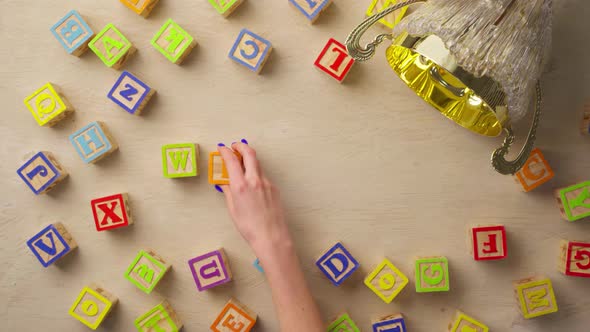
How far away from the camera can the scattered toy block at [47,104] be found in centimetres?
112

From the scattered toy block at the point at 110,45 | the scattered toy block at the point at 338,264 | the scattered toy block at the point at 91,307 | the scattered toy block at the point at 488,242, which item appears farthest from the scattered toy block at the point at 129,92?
the scattered toy block at the point at 488,242

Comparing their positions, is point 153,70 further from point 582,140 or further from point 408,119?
point 582,140

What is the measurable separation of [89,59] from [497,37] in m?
0.98

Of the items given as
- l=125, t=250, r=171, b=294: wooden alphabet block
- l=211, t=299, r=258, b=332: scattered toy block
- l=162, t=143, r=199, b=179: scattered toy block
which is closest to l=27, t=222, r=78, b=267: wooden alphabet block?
l=125, t=250, r=171, b=294: wooden alphabet block

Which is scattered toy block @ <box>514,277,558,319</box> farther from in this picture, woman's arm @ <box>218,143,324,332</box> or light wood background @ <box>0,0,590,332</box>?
woman's arm @ <box>218,143,324,332</box>

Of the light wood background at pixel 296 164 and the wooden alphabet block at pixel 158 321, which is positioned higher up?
the light wood background at pixel 296 164

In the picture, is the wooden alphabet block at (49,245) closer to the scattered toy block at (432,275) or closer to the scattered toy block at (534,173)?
the scattered toy block at (432,275)

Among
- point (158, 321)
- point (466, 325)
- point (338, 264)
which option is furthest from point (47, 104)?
point (466, 325)

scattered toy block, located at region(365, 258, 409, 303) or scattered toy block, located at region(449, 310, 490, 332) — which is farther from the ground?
scattered toy block, located at region(365, 258, 409, 303)

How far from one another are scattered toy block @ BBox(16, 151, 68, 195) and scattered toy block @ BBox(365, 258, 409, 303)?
2.77ft

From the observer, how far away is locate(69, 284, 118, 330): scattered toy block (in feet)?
3.74

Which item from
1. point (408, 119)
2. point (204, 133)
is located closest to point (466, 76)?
point (408, 119)

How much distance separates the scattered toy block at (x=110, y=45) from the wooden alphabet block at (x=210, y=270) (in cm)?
54

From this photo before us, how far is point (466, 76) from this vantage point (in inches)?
30.3
